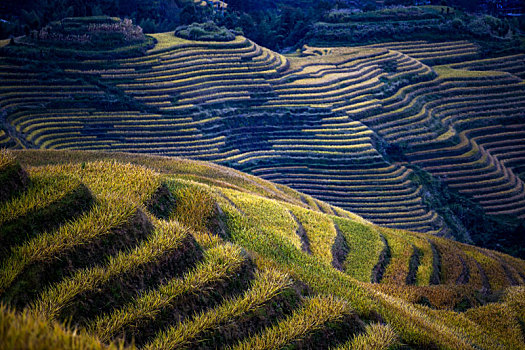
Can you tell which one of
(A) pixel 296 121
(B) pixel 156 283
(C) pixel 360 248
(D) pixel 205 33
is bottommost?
(A) pixel 296 121

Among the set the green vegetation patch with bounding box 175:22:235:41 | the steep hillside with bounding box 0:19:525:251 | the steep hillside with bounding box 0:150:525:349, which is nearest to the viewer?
the steep hillside with bounding box 0:150:525:349

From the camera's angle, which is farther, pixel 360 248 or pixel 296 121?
pixel 296 121

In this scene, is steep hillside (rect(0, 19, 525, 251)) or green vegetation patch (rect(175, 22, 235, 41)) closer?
steep hillside (rect(0, 19, 525, 251))

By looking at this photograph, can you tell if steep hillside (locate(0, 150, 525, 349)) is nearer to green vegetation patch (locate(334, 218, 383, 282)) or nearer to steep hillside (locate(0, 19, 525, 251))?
green vegetation patch (locate(334, 218, 383, 282))

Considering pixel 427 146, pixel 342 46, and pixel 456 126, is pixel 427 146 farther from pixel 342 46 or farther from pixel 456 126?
pixel 342 46

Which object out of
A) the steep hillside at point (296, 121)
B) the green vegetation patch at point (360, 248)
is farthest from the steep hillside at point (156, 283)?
the steep hillside at point (296, 121)

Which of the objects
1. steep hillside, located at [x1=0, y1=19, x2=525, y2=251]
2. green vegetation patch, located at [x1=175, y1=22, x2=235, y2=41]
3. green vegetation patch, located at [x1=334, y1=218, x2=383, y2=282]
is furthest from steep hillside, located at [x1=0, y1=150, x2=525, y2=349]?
green vegetation patch, located at [x1=175, y1=22, x2=235, y2=41]

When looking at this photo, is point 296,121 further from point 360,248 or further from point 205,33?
point 360,248

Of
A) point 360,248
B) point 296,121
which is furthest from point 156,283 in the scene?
point 296,121

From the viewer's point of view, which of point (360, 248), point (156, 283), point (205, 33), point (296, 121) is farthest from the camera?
point (205, 33)

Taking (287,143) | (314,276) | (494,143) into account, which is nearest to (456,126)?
(494,143)
